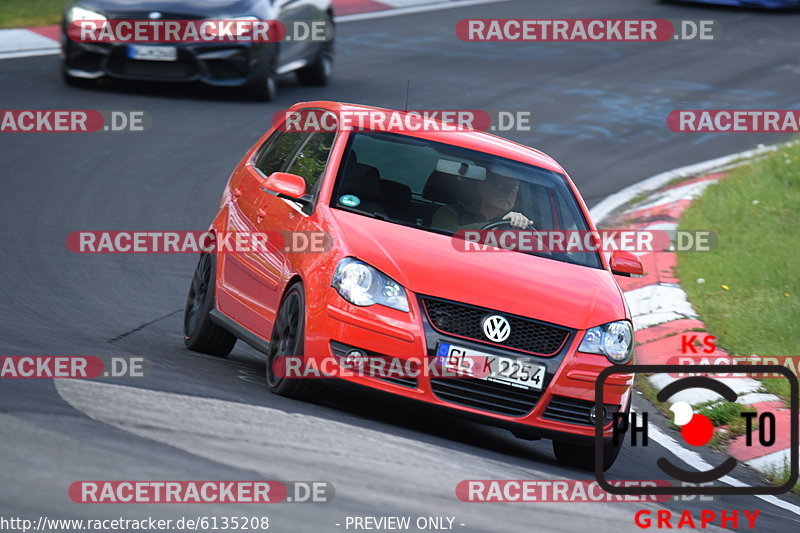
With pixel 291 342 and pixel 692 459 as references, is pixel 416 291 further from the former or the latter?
pixel 692 459

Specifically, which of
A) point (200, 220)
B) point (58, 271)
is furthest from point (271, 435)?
point (200, 220)

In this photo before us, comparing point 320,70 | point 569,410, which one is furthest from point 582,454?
point 320,70


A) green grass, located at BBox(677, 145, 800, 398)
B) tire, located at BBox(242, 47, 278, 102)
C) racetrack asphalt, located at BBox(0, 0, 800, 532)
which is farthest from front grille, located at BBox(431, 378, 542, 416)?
tire, located at BBox(242, 47, 278, 102)

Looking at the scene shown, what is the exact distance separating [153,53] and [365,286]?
10035 mm

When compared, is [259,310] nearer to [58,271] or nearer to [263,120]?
[58,271]

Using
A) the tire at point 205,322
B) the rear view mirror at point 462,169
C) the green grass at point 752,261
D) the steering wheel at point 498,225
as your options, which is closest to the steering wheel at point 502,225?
the steering wheel at point 498,225

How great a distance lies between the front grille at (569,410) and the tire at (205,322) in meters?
2.39

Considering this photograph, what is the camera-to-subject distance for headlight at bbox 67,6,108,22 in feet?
52.8

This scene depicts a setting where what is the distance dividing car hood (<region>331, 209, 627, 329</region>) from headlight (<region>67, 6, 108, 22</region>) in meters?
9.46

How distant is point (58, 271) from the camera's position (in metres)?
10.4

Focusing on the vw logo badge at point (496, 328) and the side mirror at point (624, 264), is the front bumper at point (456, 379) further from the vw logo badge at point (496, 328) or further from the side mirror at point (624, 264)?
the side mirror at point (624, 264)

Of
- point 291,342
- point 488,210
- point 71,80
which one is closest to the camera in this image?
point 291,342

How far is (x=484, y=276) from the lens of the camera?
7.04m

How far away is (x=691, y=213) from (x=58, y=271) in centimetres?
633
